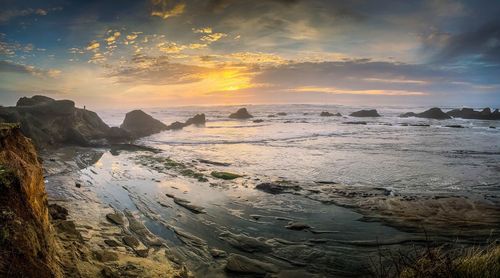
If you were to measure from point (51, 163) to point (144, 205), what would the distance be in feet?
37.4

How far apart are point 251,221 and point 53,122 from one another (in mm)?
25963

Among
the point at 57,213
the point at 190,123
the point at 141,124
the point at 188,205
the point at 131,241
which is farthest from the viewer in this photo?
the point at 190,123

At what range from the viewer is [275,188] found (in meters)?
14.4

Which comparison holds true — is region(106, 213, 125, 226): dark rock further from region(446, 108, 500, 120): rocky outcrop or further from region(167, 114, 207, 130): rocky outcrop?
region(446, 108, 500, 120): rocky outcrop

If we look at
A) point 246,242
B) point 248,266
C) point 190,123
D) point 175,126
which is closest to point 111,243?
point 246,242

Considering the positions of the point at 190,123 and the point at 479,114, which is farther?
the point at 479,114

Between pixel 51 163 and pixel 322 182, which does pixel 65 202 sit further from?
pixel 322 182

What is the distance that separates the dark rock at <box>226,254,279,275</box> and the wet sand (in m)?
0.03

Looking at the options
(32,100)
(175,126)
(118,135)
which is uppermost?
(32,100)

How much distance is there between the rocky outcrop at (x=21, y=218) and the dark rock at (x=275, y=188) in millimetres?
9604

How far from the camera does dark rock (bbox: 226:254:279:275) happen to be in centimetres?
759

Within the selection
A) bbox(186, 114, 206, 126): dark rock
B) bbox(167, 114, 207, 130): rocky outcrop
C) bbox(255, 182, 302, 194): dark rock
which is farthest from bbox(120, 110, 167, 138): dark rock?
bbox(255, 182, 302, 194): dark rock

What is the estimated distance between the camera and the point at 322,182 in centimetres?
1570

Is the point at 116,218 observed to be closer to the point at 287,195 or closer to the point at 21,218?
the point at 21,218
